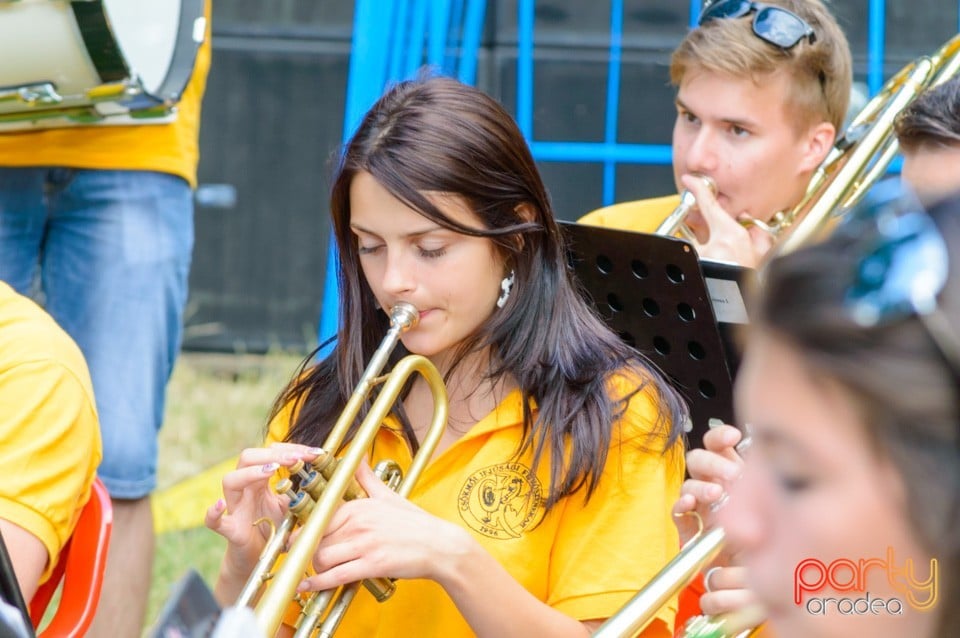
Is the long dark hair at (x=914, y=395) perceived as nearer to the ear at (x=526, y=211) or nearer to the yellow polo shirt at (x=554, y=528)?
the yellow polo shirt at (x=554, y=528)

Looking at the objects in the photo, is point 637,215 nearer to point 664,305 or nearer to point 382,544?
point 664,305

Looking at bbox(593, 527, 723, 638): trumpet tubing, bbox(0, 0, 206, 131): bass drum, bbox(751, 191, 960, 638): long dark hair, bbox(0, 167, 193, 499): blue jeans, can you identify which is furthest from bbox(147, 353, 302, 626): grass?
bbox(751, 191, 960, 638): long dark hair

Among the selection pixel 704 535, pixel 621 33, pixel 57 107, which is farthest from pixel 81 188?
pixel 621 33

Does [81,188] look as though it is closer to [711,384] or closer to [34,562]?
[34,562]

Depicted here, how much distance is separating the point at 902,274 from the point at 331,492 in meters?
0.88

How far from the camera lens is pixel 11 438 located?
1.62m

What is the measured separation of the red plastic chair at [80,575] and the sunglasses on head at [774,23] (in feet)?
4.42

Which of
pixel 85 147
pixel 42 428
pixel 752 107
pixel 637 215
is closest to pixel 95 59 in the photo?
pixel 85 147

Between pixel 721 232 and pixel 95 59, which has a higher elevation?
pixel 95 59

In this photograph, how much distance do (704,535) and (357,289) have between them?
661mm

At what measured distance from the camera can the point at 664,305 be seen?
1.74 metres

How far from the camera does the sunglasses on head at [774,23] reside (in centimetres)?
234

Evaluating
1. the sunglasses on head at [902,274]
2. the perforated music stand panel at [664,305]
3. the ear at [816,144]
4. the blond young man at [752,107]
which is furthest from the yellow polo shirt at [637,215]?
the sunglasses on head at [902,274]

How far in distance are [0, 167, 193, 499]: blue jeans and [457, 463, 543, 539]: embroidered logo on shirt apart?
0.91m
